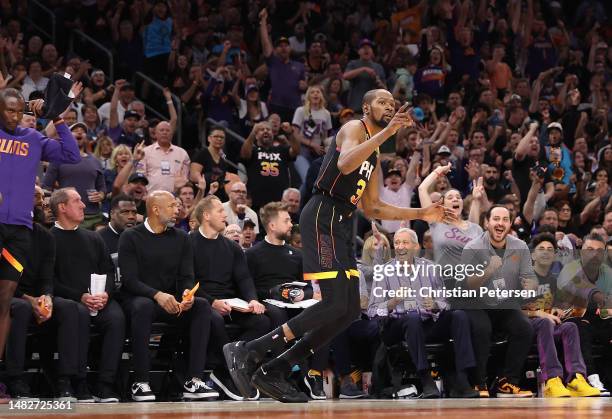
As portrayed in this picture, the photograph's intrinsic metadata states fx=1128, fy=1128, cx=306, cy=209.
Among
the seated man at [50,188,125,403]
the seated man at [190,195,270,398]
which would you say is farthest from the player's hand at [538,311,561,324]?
the seated man at [50,188,125,403]

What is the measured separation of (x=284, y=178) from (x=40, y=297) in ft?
17.1

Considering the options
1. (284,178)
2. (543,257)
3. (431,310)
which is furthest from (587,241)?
(284,178)

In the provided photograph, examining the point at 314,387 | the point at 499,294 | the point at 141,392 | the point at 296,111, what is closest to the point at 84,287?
the point at 141,392

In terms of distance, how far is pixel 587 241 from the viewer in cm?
1223

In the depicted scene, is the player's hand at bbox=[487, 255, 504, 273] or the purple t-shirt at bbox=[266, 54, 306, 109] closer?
the player's hand at bbox=[487, 255, 504, 273]

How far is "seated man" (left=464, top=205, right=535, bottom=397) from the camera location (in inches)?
426

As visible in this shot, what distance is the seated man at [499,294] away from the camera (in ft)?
35.5

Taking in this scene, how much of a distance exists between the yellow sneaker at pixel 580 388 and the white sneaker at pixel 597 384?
94 millimetres

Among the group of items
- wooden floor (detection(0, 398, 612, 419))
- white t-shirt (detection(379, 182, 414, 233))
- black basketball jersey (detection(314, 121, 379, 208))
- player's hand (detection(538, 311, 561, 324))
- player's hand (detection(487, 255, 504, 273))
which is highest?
white t-shirt (detection(379, 182, 414, 233))

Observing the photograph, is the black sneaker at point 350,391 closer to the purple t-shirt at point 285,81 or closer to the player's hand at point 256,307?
the player's hand at point 256,307

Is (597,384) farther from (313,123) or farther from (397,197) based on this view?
(313,123)

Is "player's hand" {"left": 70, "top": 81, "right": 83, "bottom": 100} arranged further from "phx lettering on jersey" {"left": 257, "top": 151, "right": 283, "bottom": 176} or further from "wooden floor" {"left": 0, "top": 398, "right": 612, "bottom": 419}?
"phx lettering on jersey" {"left": 257, "top": 151, "right": 283, "bottom": 176}

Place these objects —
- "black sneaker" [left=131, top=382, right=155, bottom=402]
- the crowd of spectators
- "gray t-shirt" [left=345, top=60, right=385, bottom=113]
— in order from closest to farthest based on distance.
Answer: "black sneaker" [left=131, top=382, right=155, bottom=402]
the crowd of spectators
"gray t-shirt" [left=345, top=60, right=385, bottom=113]

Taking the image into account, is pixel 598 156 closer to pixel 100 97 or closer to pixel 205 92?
pixel 205 92
